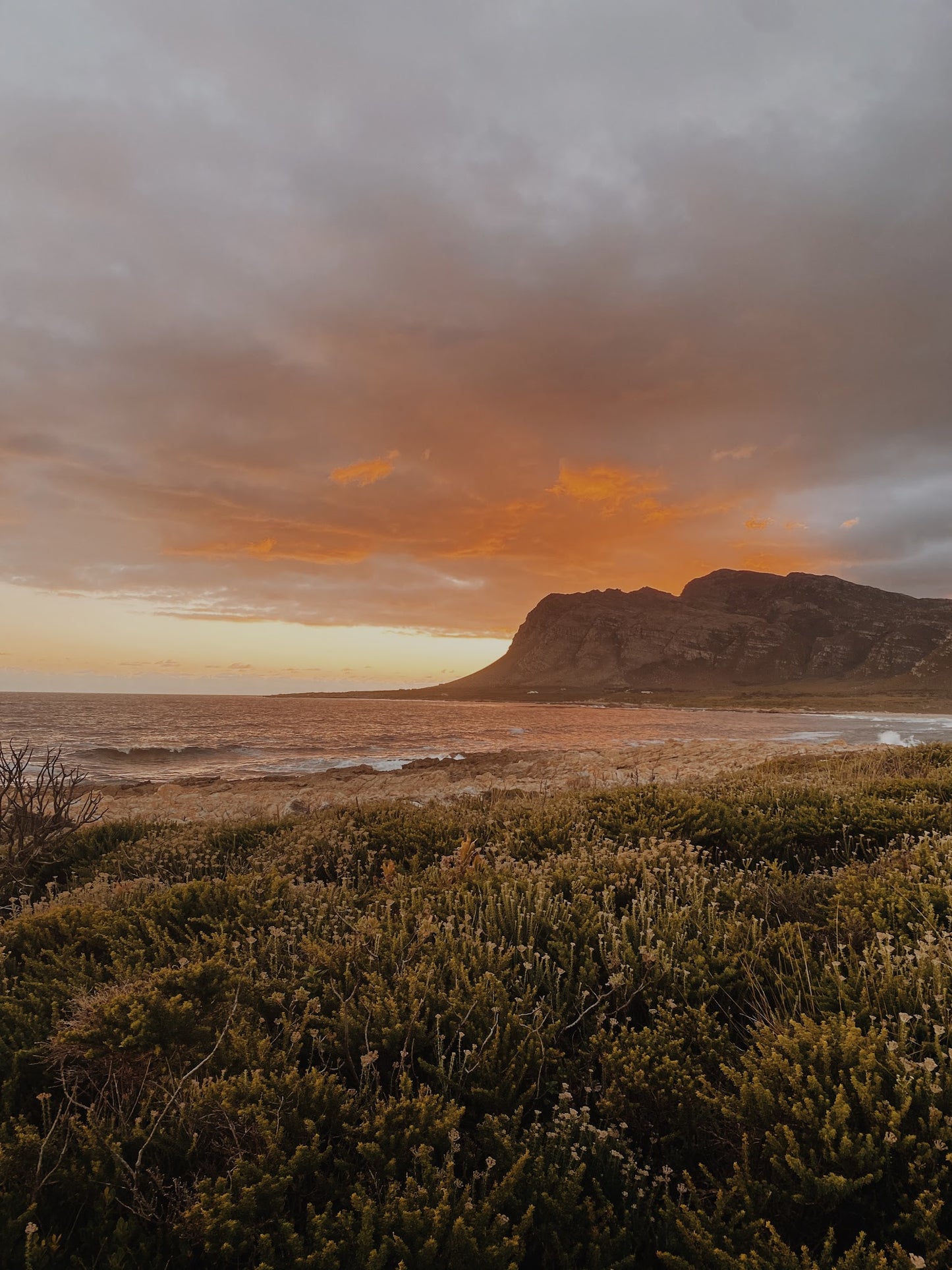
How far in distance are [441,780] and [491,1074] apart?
22163 millimetres

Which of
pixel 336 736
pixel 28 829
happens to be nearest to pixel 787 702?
pixel 336 736

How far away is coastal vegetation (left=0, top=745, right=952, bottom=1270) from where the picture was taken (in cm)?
237

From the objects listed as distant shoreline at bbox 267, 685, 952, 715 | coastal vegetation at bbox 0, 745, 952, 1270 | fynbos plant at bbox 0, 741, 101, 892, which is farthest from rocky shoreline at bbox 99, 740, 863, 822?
distant shoreline at bbox 267, 685, 952, 715

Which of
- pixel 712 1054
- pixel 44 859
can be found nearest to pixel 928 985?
pixel 712 1054

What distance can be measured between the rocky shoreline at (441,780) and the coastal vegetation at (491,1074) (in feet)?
32.5

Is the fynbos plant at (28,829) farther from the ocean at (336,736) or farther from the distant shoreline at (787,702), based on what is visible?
the distant shoreline at (787,702)

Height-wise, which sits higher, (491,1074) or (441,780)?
(491,1074)

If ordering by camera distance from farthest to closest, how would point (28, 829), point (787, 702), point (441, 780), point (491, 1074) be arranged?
1. point (787, 702)
2. point (441, 780)
3. point (28, 829)
4. point (491, 1074)

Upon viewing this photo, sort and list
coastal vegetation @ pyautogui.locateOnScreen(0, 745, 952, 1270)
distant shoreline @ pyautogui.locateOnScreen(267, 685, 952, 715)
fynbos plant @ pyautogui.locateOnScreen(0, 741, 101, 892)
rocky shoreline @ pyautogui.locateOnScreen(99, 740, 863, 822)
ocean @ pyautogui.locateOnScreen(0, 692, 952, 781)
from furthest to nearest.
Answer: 1. distant shoreline @ pyautogui.locateOnScreen(267, 685, 952, 715)
2. ocean @ pyautogui.locateOnScreen(0, 692, 952, 781)
3. rocky shoreline @ pyautogui.locateOnScreen(99, 740, 863, 822)
4. fynbos plant @ pyautogui.locateOnScreen(0, 741, 101, 892)
5. coastal vegetation @ pyautogui.locateOnScreen(0, 745, 952, 1270)

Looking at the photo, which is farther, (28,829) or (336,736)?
(336,736)

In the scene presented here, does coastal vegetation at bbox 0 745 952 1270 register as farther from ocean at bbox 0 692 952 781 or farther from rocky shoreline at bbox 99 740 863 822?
ocean at bbox 0 692 952 781

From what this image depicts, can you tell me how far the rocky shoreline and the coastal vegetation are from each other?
990 centimetres

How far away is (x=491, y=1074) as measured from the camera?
316 cm

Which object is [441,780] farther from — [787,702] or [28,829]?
[787,702]
